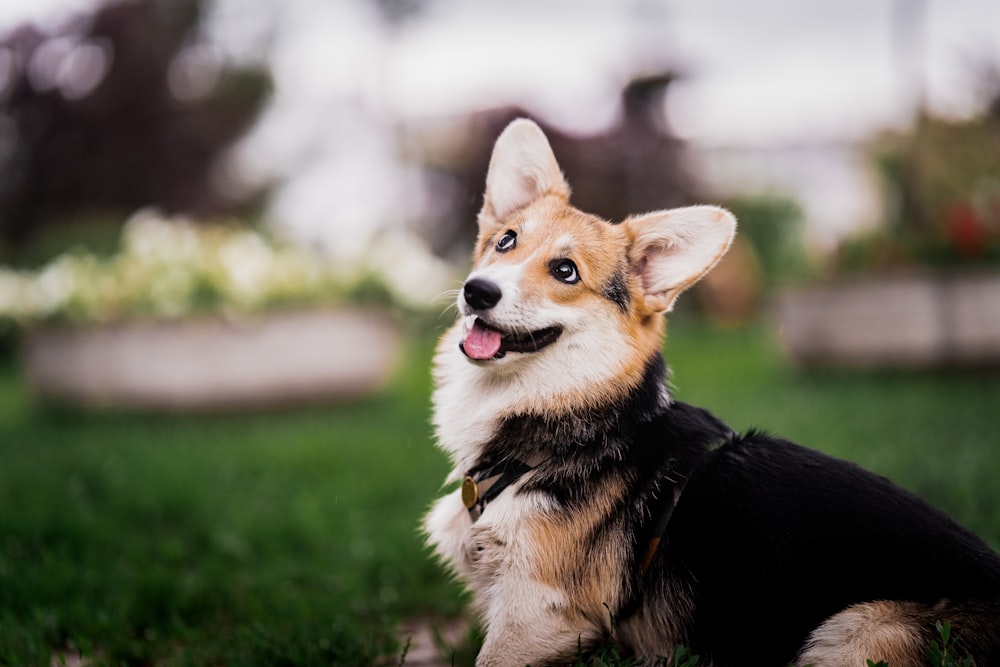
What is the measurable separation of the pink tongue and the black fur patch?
0.37 metres

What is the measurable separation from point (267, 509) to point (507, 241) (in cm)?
281

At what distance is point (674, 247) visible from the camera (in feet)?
8.67

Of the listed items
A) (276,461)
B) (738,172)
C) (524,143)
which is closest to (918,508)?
(524,143)

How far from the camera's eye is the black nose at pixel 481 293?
2396 mm

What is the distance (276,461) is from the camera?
19.6 feet

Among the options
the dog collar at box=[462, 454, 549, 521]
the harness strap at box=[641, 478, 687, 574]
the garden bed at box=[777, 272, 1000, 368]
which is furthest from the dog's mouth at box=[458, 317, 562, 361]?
the garden bed at box=[777, 272, 1000, 368]

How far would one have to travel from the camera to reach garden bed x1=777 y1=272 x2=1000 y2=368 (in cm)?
876

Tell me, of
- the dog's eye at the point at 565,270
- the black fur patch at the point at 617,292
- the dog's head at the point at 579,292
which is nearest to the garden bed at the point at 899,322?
the dog's head at the point at 579,292

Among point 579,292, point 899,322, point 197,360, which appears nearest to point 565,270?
point 579,292

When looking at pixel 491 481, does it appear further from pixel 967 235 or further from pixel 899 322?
pixel 967 235

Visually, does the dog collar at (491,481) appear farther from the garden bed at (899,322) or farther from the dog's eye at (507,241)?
the garden bed at (899,322)

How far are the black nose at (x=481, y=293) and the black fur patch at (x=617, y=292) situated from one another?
373 millimetres

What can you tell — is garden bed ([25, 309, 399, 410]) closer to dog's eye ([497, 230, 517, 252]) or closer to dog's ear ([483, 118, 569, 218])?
dog's ear ([483, 118, 569, 218])

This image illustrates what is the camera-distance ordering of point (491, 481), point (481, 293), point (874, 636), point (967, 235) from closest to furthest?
point (874, 636), point (481, 293), point (491, 481), point (967, 235)
